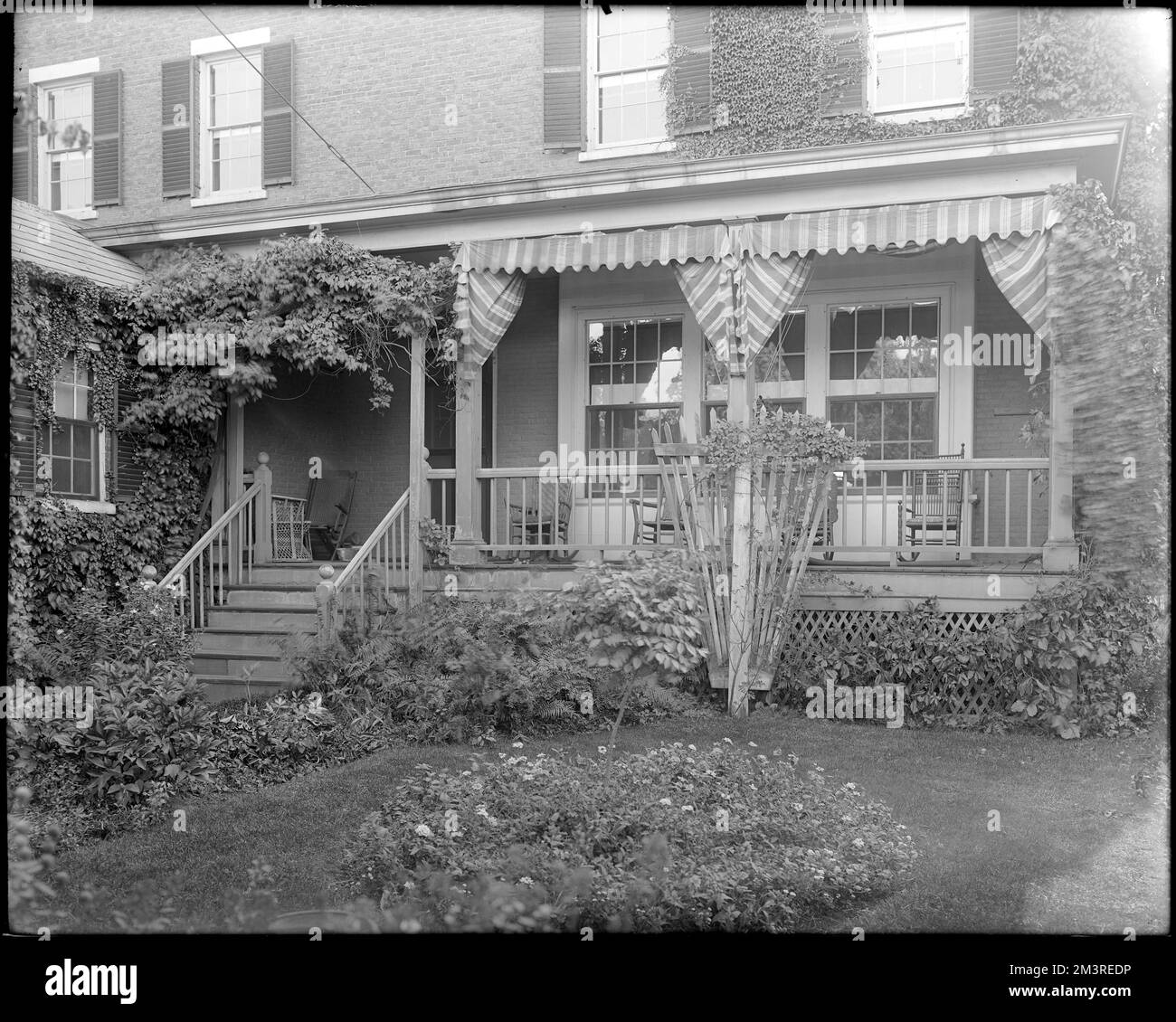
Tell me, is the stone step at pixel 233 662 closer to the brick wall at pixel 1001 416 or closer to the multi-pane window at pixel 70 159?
the brick wall at pixel 1001 416

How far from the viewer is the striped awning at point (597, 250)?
28.2ft

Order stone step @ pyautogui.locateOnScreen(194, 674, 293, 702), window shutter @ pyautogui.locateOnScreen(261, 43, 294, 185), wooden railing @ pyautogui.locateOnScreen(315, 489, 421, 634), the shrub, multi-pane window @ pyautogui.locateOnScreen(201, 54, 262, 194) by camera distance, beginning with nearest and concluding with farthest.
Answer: the shrub < wooden railing @ pyautogui.locateOnScreen(315, 489, 421, 634) < stone step @ pyautogui.locateOnScreen(194, 674, 293, 702) < window shutter @ pyautogui.locateOnScreen(261, 43, 294, 185) < multi-pane window @ pyautogui.locateOnScreen(201, 54, 262, 194)

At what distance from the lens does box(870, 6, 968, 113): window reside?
9.74 meters

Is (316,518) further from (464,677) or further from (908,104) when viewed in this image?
(908,104)

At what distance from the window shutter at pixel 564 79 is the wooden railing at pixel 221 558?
15.0 feet

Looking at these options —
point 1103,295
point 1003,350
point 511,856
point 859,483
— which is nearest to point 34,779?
point 511,856

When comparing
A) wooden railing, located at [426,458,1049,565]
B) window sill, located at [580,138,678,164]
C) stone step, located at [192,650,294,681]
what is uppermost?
window sill, located at [580,138,678,164]

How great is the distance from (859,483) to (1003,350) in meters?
1.77

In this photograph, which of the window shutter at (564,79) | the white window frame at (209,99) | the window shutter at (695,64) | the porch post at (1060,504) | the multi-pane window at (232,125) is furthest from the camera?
the multi-pane window at (232,125)

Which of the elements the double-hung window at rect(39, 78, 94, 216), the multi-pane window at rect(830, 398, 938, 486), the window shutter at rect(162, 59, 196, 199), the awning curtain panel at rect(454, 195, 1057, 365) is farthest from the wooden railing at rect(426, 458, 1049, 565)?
the double-hung window at rect(39, 78, 94, 216)

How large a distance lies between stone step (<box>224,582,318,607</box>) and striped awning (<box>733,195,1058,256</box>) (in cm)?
476

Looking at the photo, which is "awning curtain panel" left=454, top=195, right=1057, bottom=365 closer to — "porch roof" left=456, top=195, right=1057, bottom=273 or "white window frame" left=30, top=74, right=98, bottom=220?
"porch roof" left=456, top=195, right=1057, bottom=273

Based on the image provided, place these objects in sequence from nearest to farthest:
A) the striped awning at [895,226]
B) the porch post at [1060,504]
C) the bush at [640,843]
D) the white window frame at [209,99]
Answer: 1. the bush at [640,843]
2. the porch post at [1060,504]
3. the striped awning at [895,226]
4. the white window frame at [209,99]

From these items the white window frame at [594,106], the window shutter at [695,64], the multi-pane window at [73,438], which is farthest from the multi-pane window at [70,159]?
the window shutter at [695,64]
